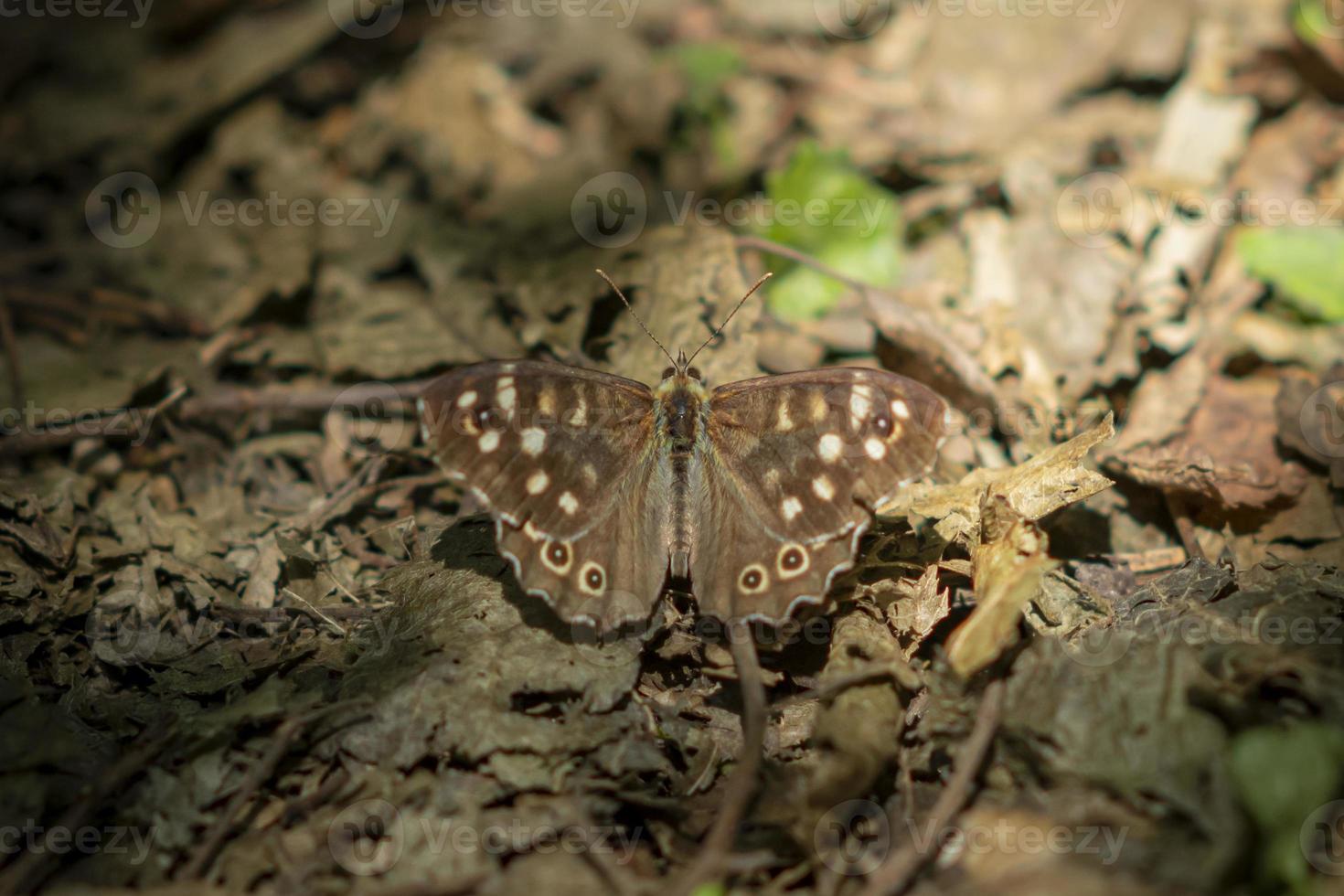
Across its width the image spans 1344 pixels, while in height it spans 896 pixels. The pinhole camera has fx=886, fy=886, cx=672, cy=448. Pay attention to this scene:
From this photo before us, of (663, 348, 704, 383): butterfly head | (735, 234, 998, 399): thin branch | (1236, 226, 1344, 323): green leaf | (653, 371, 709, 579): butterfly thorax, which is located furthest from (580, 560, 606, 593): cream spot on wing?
(1236, 226, 1344, 323): green leaf

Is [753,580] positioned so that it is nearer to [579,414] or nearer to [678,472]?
[678,472]

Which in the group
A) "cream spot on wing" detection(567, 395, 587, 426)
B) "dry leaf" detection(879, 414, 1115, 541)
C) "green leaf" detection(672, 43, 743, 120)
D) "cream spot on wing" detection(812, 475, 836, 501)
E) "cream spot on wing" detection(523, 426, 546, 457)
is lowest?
"dry leaf" detection(879, 414, 1115, 541)

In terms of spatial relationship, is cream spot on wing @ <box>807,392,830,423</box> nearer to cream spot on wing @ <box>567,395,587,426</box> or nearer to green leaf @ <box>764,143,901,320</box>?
cream spot on wing @ <box>567,395,587,426</box>

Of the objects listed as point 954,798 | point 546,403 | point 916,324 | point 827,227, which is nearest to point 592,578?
point 546,403

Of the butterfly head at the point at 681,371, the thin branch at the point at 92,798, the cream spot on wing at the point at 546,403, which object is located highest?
the butterfly head at the point at 681,371

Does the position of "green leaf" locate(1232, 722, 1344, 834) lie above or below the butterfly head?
below

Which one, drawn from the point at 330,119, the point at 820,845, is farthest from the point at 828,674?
the point at 330,119

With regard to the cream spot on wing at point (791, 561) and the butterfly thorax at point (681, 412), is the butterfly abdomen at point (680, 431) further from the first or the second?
the cream spot on wing at point (791, 561)

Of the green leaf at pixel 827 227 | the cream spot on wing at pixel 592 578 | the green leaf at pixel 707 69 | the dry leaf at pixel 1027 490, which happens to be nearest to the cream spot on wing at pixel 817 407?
the dry leaf at pixel 1027 490
